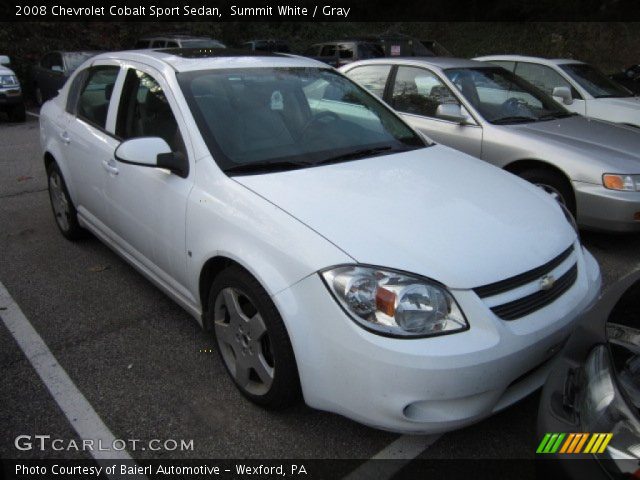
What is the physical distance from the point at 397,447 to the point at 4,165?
7.25 metres

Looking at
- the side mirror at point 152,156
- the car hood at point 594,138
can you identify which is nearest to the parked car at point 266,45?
the car hood at point 594,138

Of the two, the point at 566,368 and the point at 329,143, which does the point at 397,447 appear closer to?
the point at 566,368

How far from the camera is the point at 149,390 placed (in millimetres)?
2699

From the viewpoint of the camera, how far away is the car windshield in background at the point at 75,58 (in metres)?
11.6


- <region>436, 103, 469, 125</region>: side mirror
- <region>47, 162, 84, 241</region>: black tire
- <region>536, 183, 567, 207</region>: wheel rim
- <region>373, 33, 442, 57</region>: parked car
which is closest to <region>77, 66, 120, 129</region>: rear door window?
<region>47, 162, 84, 241</region>: black tire

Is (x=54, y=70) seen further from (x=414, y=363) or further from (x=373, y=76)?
(x=414, y=363)

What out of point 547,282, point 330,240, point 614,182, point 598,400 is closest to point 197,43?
point 614,182

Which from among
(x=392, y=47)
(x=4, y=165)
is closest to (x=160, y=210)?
(x=4, y=165)

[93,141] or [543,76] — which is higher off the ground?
[543,76]

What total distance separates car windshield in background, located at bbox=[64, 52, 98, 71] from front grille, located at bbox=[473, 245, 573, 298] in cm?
1170

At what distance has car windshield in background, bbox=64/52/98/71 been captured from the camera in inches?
456

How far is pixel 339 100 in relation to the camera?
348 cm

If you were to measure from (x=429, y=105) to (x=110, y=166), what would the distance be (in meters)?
3.27

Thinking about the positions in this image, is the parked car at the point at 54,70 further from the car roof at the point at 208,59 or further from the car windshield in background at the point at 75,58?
Result: the car roof at the point at 208,59
